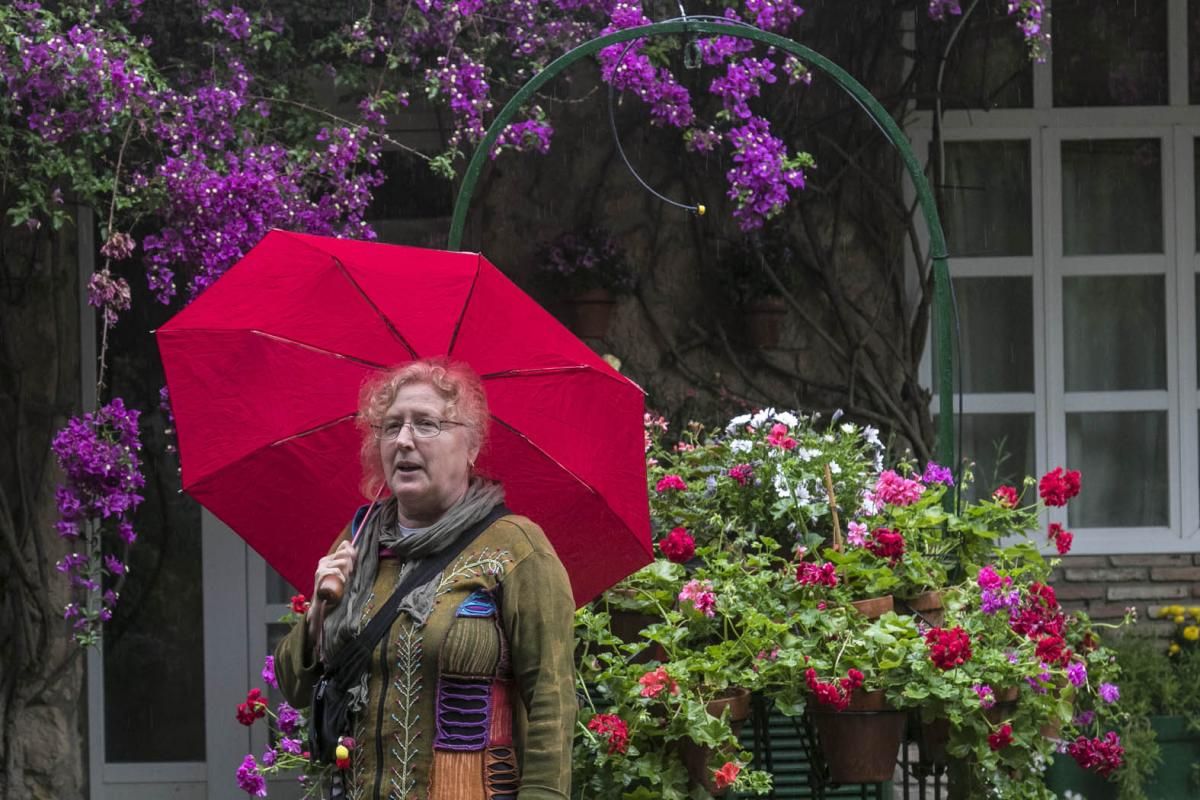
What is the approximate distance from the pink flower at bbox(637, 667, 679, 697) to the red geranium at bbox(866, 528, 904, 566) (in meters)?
0.61

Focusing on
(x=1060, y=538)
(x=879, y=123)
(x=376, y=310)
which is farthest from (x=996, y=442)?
(x=376, y=310)

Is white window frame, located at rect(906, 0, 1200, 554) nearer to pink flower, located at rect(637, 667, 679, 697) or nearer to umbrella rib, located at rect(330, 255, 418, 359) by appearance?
pink flower, located at rect(637, 667, 679, 697)

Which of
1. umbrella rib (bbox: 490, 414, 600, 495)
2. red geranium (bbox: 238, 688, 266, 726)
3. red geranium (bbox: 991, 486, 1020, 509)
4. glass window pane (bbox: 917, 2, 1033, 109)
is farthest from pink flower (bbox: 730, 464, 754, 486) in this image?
glass window pane (bbox: 917, 2, 1033, 109)

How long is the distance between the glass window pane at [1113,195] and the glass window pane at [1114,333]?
15 centimetres

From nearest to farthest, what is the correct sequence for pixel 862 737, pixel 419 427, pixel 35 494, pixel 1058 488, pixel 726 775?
1. pixel 419 427
2. pixel 726 775
3. pixel 862 737
4. pixel 1058 488
5. pixel 35 494

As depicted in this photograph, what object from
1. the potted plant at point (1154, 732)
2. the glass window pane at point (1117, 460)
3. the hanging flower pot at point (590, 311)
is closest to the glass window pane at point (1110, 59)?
the glass window pane at point (1117, 460)

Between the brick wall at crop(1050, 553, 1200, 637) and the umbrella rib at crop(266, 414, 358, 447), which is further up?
the umbrella rib at crop(266, 414, 358, 447)

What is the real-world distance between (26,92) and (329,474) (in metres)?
2.55

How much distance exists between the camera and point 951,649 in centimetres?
324

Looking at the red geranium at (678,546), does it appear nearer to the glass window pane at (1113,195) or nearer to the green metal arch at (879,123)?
the green metal arch at (879,123)

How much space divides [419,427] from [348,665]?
1.31 ft

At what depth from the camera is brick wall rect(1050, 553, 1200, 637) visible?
20.7 feet

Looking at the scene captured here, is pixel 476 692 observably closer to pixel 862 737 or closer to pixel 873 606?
pixel 862 737

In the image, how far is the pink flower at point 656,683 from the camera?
10.4ft
